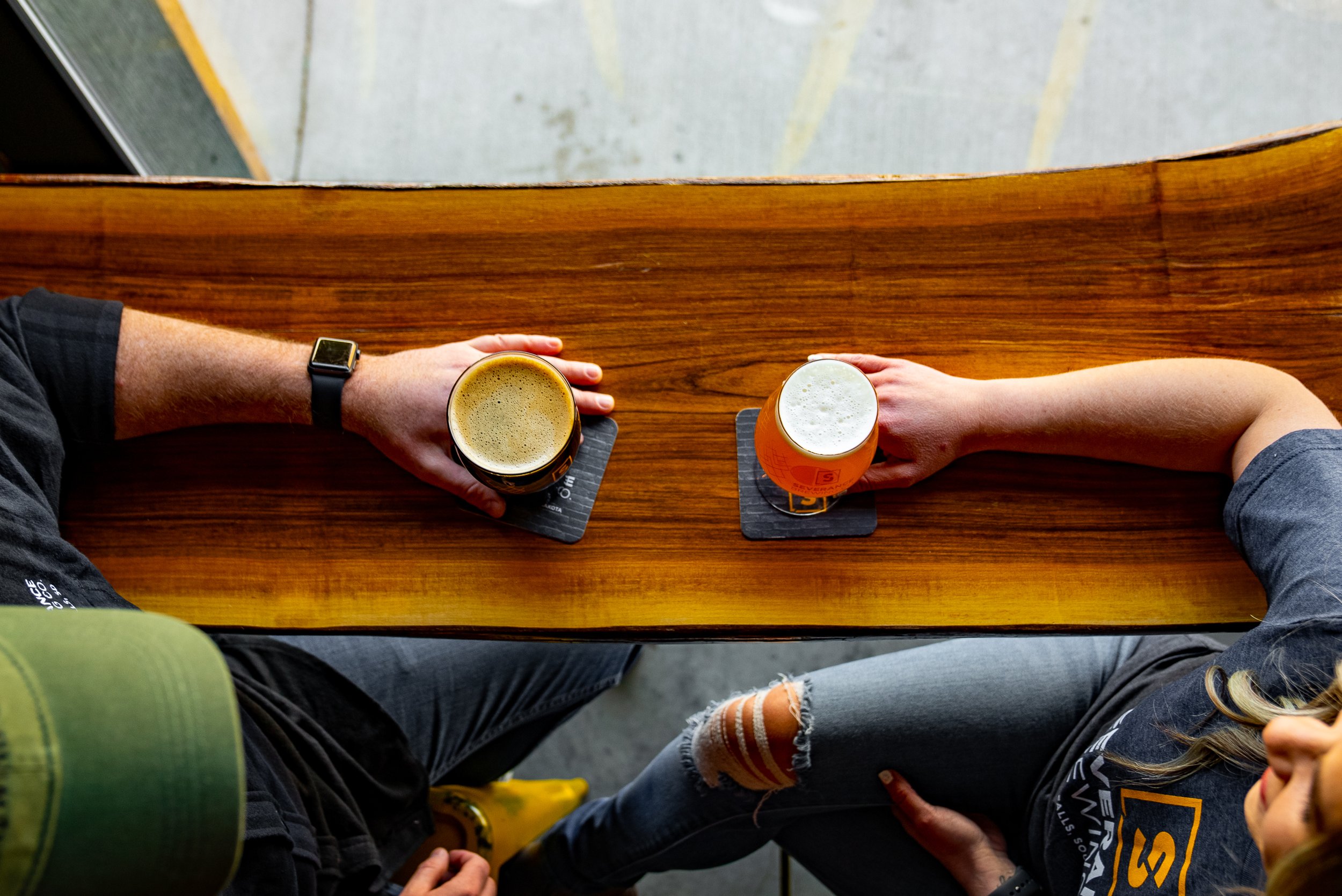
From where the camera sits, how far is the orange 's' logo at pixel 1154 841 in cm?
86

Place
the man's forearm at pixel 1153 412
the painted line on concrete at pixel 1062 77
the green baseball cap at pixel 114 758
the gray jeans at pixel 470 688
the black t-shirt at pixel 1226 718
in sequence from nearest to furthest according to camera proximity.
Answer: the green baseball cap at pixel 114 758 < the black t-shirt at pixel 1226 718 < the man's forearm at pixel 1153 412 < the gray jeans at pixel 470 688 < the painted line on concrete at pixel 1062 77

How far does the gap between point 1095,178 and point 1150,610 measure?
1.79 ft

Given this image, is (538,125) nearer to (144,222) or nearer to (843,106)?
(843,106)

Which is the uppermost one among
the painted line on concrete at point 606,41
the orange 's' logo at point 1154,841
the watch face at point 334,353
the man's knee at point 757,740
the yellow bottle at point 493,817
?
the painted line on concrete at point 606,41

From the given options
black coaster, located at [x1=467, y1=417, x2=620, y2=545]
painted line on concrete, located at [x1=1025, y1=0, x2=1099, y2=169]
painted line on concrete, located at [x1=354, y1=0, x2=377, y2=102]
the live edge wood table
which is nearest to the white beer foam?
the live edge wood table

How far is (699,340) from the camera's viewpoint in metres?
1.03

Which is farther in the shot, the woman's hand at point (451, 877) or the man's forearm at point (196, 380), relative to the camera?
the woman's hand at point (451, 877)

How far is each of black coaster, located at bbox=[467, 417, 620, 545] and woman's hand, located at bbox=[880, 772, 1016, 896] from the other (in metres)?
0.58

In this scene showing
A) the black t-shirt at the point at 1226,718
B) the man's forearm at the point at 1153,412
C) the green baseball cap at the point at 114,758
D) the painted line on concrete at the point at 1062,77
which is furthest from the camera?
the painted line on concrete at the point at 1062,77

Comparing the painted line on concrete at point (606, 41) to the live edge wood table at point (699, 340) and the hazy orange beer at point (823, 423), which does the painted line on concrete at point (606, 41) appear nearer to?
the live edge wood table at point (699, 340)

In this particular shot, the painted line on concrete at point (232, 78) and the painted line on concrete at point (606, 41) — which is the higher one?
the painted line on concrete at point (606, 41)

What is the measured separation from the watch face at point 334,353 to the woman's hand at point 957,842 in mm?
908

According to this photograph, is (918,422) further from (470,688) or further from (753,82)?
(753,82)

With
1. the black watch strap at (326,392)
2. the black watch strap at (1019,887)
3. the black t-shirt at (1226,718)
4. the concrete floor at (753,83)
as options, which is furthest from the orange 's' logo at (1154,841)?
the concrete floor at (753,83)
